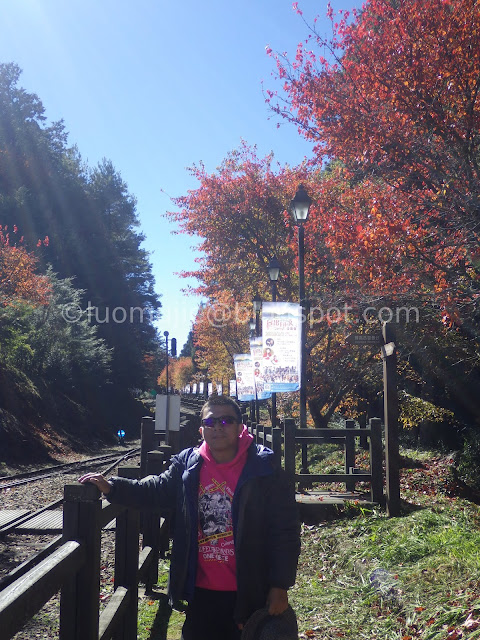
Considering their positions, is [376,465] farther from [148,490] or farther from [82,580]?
[82,580]

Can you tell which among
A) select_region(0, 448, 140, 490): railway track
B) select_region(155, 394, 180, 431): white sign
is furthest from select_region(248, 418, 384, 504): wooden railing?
select_region(0, 448, 140, 490): railway track

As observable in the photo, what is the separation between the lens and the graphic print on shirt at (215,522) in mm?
3309

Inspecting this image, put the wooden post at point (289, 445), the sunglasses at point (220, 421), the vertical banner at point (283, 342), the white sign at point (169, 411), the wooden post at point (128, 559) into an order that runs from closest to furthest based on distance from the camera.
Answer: the sunglasses at point (220, 421), the wooden post at point (128, 559), the wooden post at point (289, 445), the vertical banner at point (283, 342), the white sign at point (169, 411)

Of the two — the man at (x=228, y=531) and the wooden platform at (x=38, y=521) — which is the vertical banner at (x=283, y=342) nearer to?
the wooden platform at (x=38, y=521)

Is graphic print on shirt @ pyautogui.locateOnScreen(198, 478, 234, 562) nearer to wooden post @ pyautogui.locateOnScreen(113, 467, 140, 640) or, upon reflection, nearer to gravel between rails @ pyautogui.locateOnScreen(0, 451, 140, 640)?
wooden post @ pyautogui.locateOnScreen(113, 467, 140, 640)

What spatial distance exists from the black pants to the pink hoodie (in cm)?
4

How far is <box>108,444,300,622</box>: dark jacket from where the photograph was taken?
317 cm

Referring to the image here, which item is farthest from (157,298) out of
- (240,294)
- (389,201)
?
(389,201)

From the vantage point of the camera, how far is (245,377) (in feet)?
68.0

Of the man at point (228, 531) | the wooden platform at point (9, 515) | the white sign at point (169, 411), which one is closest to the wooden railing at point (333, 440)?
the wooden platform at point (9, 515)

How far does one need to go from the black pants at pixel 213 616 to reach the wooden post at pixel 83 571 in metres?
0.51

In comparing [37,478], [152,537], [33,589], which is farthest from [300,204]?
[33,589]

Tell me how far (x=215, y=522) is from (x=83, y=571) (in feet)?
2.21

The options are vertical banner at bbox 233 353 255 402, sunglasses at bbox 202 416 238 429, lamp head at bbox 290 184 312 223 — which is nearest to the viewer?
sunglasses at bbox 202 416 238 429
